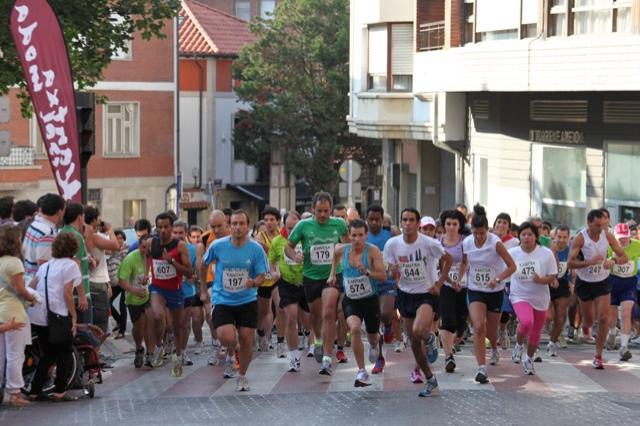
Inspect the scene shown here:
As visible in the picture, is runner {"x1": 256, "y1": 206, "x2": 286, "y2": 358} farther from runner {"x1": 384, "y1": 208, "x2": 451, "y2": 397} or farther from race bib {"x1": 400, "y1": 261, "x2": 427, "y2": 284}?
race bib {"x1": 400, "y1": 261, "x2": 427, "y2": 284}

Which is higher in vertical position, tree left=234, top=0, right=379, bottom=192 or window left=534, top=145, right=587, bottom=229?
tree left=234, top=0, right=379, bottom=192

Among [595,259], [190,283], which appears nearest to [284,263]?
[190,283]

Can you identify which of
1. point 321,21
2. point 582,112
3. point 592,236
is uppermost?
point 321,21

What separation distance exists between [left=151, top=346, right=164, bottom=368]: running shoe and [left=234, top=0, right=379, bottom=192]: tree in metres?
35.8

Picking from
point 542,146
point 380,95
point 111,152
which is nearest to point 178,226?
point 542,146

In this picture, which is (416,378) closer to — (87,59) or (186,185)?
(87,59)

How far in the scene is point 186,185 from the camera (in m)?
56.3

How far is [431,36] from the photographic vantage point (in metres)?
31.8

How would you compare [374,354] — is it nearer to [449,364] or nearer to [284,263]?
[449,364]

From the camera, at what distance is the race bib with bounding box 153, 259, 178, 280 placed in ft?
51.6

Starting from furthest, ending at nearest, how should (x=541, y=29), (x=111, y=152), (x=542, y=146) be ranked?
1. (x=111, y=152)
2. (x=542, y=146)
3. (x=541, y=29)

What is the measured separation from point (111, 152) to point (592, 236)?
3718 centimetres

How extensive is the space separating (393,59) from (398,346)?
17.9 metres

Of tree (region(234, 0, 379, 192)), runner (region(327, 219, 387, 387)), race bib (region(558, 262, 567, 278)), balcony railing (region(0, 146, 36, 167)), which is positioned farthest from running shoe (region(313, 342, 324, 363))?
tree (region(234, 0, 379, 192))
